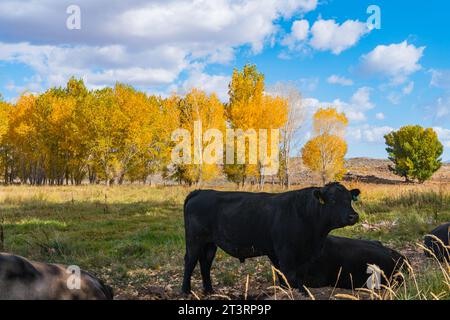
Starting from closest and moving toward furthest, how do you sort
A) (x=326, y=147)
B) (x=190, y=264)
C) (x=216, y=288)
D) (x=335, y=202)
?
(x=335, y=202), (x=190, y=264), (x=216, y=288), (x=326, y=147)

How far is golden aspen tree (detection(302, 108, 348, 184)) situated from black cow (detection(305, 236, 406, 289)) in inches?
1478

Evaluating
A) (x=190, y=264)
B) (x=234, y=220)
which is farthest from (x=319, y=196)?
(x=190, y=264)

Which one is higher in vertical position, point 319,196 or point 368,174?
point 319,196

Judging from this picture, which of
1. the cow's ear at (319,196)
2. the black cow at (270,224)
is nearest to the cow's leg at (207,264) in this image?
the black cow at (270,224)

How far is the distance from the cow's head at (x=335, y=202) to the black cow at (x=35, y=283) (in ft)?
12.1

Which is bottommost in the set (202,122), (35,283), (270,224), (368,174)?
(368,174)

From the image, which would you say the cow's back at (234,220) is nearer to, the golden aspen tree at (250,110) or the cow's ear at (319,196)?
the cow's ear at (319,196)

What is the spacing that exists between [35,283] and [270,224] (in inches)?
149

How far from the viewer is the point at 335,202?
673cm

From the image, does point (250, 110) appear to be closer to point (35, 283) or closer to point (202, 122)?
point (202, 122)

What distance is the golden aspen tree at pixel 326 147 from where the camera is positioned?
45.0m

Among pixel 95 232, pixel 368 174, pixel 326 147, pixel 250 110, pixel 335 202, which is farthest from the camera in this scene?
pixel 368 174

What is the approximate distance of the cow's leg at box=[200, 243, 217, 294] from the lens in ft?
24.2
